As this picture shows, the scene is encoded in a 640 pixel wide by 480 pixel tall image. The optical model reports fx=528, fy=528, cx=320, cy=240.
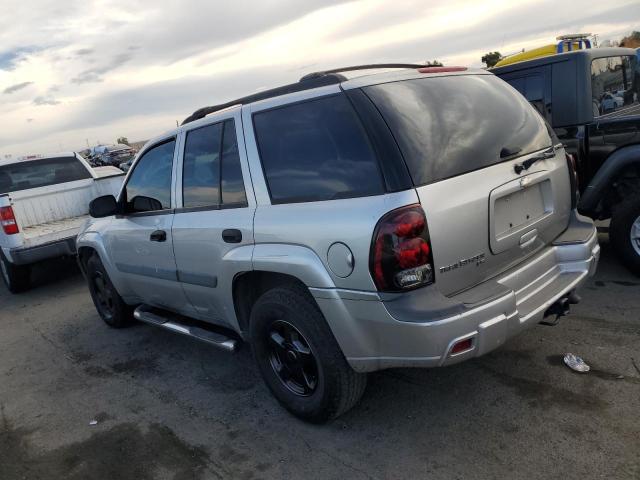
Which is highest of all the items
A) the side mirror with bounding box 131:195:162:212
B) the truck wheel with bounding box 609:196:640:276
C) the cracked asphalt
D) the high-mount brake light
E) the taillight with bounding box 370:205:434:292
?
the high-mount brake light

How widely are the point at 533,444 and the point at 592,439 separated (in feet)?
0.95

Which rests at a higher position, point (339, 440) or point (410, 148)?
point (410, 148)

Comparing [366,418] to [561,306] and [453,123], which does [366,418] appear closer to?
[561,306]

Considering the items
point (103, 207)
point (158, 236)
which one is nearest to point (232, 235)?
point (158, 236)

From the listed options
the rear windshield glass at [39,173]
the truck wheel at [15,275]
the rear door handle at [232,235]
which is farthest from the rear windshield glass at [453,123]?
the rear windshield glass at [39,173]

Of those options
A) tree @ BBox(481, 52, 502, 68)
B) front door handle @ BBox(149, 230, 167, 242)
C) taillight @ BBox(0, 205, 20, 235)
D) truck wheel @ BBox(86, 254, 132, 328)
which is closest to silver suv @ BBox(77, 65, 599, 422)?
front door handle @ BBox(149, 230, 167, 242)

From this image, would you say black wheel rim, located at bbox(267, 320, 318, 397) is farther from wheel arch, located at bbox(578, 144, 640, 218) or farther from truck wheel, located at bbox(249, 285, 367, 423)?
wheel arch, located at bbox(578, 144, 640, 218)

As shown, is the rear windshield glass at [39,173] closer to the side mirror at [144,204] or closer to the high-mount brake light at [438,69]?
the side mirror at [144,204]

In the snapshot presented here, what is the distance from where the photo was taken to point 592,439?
267 centimetres

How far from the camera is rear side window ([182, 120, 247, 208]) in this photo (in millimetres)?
3287

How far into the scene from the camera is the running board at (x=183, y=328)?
11.9 feet

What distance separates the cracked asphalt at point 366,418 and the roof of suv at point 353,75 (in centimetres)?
192

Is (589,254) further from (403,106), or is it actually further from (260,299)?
(260,299)

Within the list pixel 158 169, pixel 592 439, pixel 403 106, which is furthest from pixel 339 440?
pixel 158 169
